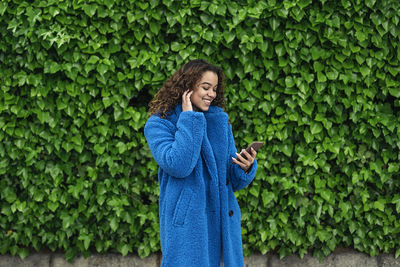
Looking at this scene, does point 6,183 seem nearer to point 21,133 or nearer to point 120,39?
point 21,133

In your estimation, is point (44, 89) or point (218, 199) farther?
point (44, 89)

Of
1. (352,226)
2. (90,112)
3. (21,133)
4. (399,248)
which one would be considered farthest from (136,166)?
(399,248)

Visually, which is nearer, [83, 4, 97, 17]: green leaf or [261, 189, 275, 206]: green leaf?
[83, 4, 97, 17]: green leaf

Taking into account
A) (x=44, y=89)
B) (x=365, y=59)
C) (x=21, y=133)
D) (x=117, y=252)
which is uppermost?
(x=365, y=59)

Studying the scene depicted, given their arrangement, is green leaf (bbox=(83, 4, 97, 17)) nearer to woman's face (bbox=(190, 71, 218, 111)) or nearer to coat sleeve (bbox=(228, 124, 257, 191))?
woman's face (bbox=(190, 71, 218, 111))

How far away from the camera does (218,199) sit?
2512mm

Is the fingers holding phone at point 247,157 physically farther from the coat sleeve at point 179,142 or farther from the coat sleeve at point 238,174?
the coat sleeve at point 179,142

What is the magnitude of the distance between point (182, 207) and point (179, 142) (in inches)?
13.5

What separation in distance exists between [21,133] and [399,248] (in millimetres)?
3455

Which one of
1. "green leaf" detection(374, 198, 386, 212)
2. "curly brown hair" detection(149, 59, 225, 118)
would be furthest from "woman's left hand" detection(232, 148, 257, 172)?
"green leaf" detection(374, 198, 386, 212)

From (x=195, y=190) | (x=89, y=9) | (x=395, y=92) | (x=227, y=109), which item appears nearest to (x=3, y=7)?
(x=89, y=9)

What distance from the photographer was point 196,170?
2494 mm

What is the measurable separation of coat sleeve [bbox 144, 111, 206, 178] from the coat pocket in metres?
0.11

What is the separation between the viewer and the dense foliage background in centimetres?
383
